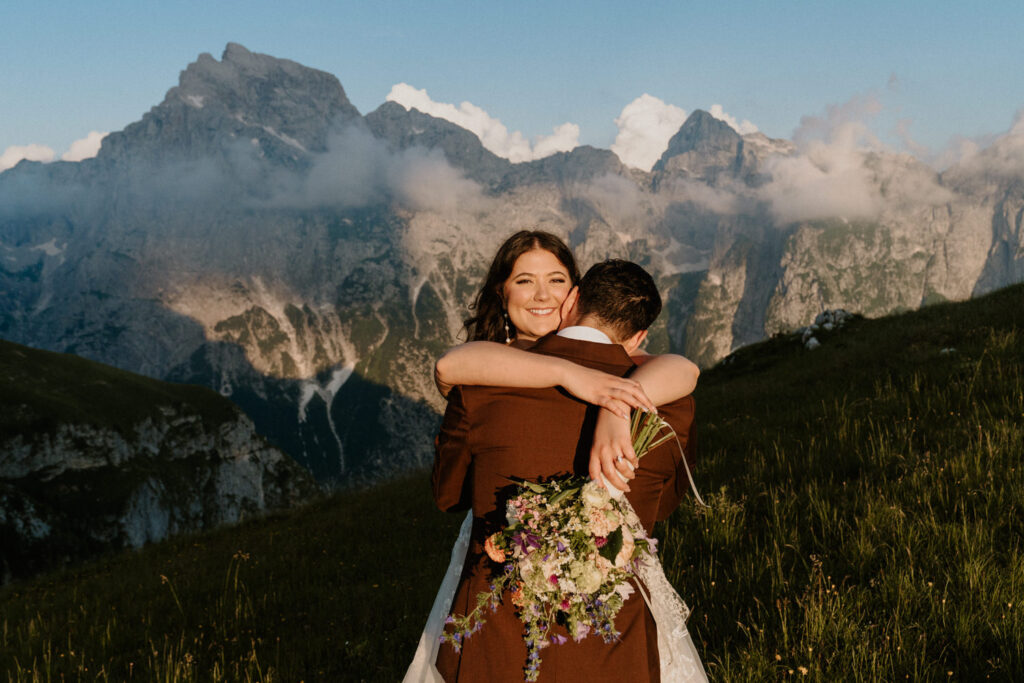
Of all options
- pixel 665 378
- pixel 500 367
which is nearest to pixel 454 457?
pixel 500 367

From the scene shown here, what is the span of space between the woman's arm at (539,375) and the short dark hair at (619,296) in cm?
40

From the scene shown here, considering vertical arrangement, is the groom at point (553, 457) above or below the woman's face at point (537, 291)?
below

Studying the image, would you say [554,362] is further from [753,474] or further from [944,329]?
[944,329]

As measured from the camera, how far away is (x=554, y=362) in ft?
8.27

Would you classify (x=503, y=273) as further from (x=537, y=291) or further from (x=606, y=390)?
(x=606, y=390)

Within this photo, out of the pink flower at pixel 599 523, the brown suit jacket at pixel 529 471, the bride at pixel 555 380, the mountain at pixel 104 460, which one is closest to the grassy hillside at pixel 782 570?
the bride at pixel 555 380

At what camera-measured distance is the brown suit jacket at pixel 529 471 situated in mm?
2613

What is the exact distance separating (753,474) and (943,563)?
3545mm

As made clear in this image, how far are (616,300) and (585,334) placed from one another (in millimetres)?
233

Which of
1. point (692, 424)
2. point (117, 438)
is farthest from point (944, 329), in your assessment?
point (117, 438)

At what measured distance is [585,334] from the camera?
284 cm

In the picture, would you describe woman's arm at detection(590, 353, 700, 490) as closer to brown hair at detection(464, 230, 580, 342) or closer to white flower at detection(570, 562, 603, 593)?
white flower at detection(570, 562, 603, 593)

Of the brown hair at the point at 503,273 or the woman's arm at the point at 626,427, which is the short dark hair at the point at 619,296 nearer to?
the woman's arm at the point at 626,427

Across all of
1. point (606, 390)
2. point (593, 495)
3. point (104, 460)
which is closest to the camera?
point (593, 495)
